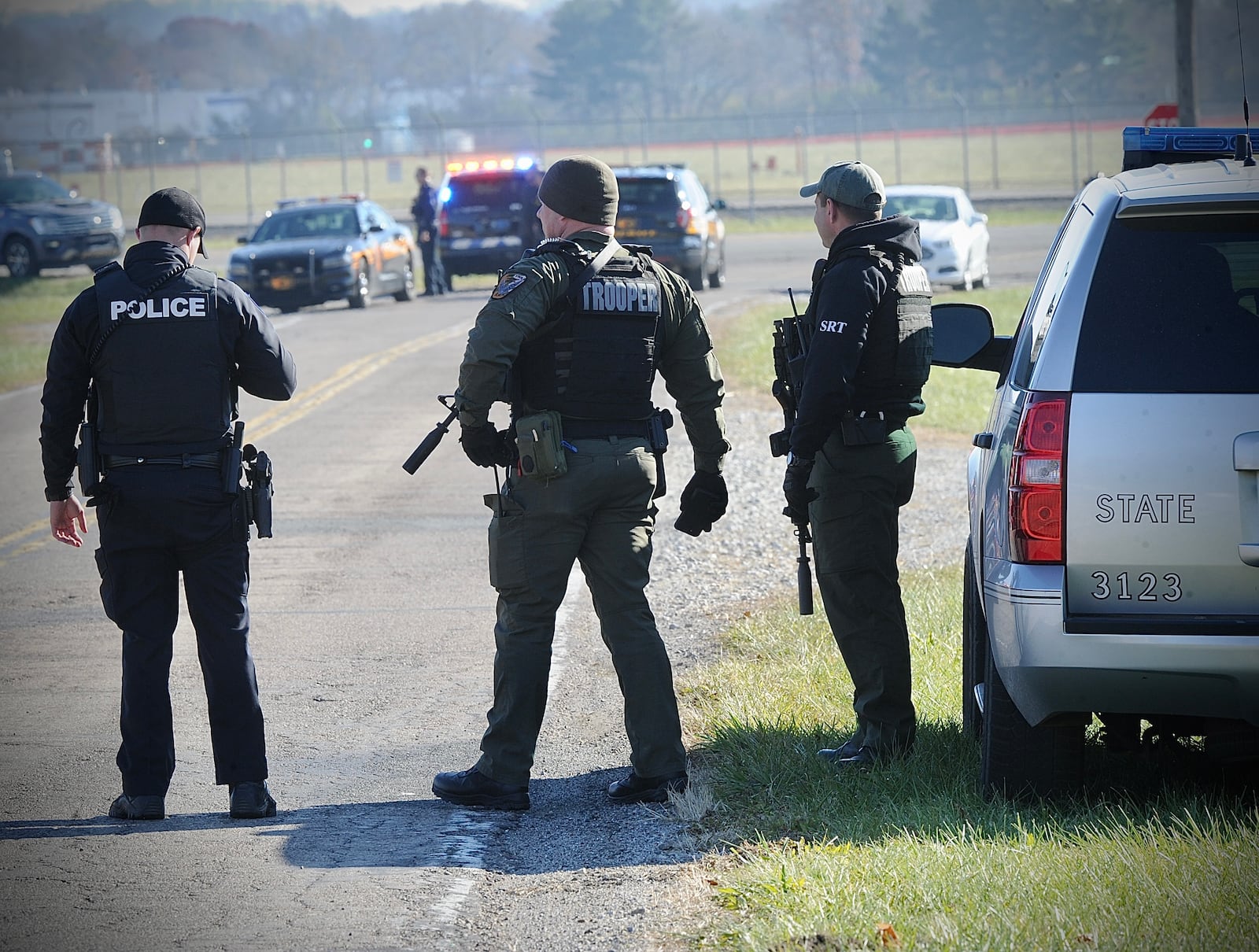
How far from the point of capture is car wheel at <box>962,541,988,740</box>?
5.14m

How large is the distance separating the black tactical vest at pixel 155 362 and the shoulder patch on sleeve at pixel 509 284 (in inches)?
37.4

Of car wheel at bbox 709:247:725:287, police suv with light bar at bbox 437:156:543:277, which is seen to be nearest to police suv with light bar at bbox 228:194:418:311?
police suv with light bar at bbox 437:156:543:277

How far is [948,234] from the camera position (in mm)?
24469

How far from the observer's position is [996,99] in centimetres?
8562

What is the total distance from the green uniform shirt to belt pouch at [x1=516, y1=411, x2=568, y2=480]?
0.47ft

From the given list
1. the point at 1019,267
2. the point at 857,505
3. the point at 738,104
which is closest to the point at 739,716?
the point at 857,505

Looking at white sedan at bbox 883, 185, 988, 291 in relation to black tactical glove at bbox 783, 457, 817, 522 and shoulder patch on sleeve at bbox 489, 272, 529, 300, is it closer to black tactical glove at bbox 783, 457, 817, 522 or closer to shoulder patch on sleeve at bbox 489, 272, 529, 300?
black tactical glove at bbox 783, 457, 817, 522

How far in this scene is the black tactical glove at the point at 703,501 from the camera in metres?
5.68

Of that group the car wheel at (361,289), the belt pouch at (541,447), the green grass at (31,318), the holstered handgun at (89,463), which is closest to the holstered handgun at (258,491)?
the holstered handgun at (89,463)

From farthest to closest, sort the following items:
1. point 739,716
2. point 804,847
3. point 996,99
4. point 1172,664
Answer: point 996,99 < point 739,716 < point 804,847 < point 1172,664

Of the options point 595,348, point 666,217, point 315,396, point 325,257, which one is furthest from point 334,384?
point 595,348

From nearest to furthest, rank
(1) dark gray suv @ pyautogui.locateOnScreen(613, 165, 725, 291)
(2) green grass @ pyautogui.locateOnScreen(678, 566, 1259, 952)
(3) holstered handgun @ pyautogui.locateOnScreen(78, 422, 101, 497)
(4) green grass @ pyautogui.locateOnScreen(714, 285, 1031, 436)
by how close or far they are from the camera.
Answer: (2) green grass @ pyautogui.locateOnScreen(678, 566, 1259, 952) → (3) holstered handgun @ pyautogui.locateOnScreen(78, 422, 101, 497) → (4) green grass @ pyautogui.locateOnScreen(714, 285, 1031, 436) → (1) dark gray suv @ pyautogui.locateOnScreen(613, 165, 725, 291)

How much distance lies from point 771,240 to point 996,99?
50259 mm

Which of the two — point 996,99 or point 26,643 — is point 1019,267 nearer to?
point 26,643
